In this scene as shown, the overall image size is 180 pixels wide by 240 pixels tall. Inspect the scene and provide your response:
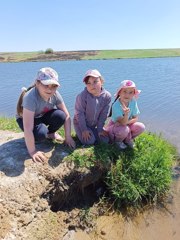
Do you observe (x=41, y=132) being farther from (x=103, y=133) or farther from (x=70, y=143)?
(x=103, y=133)

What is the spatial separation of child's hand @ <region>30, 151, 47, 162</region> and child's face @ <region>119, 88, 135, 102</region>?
1630 millimetres

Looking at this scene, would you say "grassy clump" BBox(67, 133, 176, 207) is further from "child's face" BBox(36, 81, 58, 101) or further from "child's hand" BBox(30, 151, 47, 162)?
"child's face" BBox(36, 81, 58, 101)

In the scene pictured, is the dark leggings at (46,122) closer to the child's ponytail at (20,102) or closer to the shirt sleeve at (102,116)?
the child's ponytail at (20,102)

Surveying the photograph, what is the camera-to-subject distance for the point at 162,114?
40.4 ft

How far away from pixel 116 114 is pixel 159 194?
1.53 m

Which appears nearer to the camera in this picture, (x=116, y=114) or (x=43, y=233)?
(x=43, y=233)

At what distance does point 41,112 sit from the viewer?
541cm

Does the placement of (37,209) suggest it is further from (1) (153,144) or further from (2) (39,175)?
(1) (153,144)

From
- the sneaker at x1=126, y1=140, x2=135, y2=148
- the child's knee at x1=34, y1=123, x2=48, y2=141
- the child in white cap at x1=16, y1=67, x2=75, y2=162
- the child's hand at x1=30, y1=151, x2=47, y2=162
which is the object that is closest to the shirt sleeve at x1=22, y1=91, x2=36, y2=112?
the child in white cap at x1=16, y1=67, x2=75, y2=162

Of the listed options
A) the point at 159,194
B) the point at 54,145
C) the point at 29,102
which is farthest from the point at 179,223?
the point at 29,102

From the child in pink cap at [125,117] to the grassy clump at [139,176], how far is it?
0.25 meters

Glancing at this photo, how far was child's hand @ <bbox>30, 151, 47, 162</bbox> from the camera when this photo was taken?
4.93 meters

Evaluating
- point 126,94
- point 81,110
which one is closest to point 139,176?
point 126,94

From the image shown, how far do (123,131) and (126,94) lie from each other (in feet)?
2.11
